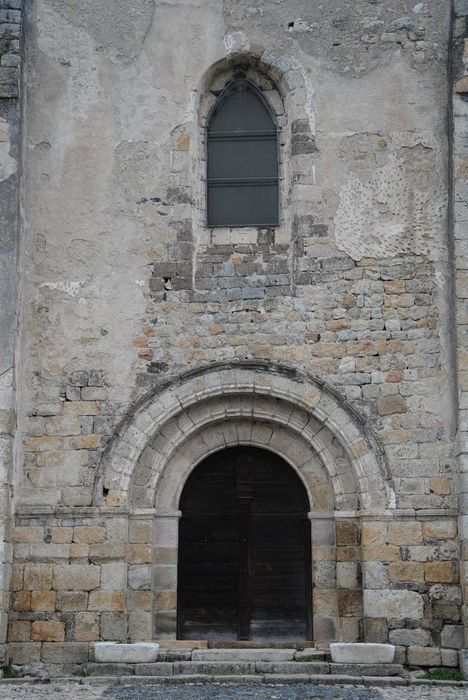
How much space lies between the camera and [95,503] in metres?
9.43

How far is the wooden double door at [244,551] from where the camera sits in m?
9.60

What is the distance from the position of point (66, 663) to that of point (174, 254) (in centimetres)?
387

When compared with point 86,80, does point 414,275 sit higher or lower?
lower

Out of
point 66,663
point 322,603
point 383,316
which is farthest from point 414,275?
point 66,663

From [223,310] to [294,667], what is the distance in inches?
130

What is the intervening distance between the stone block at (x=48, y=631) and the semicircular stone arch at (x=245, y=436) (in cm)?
117

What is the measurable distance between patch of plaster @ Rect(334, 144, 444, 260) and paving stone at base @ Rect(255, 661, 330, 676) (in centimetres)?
372

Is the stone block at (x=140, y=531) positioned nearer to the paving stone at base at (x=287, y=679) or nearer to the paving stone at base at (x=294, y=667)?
the paving stone at base at (x=294, y=667)

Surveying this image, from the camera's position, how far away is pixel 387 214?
389 inches

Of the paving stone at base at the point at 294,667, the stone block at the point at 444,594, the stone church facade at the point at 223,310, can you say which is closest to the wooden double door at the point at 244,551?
the stone church facade at the point at 223,310

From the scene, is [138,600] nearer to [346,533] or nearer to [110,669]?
[110,669]

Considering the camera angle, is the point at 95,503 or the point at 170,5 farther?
the point at 170,5

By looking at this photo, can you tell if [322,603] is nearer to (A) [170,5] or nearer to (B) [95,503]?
(B) [95,503]

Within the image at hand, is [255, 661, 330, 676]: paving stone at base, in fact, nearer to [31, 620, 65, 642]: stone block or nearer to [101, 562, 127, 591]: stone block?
[101, 562, 127, 591]: stone block
